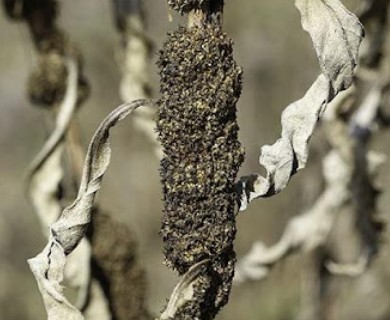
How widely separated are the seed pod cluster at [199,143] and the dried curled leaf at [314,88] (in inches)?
2.3

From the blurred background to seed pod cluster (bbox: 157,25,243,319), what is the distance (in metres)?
1.47

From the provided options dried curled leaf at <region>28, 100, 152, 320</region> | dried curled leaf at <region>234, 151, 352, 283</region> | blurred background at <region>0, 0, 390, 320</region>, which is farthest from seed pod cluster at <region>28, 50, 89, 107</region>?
blurred background at <region>0, 0, 390, 320</region>

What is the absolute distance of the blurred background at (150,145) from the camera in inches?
110

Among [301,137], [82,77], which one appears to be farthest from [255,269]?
[301,137]

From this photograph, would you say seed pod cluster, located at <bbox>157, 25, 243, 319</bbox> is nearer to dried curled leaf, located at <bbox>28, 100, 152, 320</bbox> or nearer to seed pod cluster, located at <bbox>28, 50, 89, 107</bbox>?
dried curled leaf, located at <bbox>28, 100, 152, 320</bbox>

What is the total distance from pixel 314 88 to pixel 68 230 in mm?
294

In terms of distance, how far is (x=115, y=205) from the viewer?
3.47 meters

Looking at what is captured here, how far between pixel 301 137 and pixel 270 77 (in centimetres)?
236

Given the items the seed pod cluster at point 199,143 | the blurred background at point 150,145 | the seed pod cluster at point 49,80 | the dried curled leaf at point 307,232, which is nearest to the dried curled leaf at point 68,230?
the seed pod cluster at point 199,143

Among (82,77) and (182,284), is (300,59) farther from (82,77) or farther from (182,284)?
(182,284)

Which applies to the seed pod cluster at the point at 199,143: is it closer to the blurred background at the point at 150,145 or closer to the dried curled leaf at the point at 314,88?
the dried curled leaf at the point at 314,88

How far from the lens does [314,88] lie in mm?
1052

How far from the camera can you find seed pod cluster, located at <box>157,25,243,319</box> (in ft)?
3.21

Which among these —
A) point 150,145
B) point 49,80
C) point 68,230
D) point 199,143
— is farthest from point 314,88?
point 150,145
